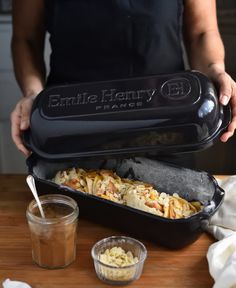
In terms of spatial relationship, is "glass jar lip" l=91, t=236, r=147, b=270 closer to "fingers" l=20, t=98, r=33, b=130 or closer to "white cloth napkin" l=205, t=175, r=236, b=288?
"white cloth napkin" l=205, t=175, r=236, b=288

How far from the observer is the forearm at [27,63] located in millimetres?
1160

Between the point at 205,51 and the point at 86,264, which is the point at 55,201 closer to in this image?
the point at 86,264

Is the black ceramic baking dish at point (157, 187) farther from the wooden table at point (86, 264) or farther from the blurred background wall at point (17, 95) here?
the blurred background wall at point (17, 95)

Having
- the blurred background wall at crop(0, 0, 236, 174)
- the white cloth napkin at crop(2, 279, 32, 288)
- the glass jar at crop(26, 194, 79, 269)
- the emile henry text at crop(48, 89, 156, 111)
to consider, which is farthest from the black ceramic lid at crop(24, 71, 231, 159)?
the blurred background wall at crop(0, 0, 236, 174)

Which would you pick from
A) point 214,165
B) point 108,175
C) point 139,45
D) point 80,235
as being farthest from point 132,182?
point 214,165

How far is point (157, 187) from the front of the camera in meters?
0.96

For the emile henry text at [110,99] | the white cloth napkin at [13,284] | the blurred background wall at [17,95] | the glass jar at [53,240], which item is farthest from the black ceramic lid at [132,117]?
the blurred background wall at [17,95]

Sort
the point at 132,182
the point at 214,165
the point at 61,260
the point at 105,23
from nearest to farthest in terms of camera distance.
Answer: the point at 61,260
the point at 132,182
the point at 105,23
the point at 214,165

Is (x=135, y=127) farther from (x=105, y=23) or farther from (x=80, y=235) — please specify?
(x=105, y=23)

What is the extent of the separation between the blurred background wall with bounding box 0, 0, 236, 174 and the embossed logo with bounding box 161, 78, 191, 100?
0.97 meters

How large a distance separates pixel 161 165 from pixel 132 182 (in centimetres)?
6

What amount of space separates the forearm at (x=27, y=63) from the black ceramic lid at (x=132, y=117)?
0.29 m

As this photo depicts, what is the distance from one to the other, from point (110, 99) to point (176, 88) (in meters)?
0.11

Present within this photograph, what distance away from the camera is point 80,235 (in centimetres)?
88
